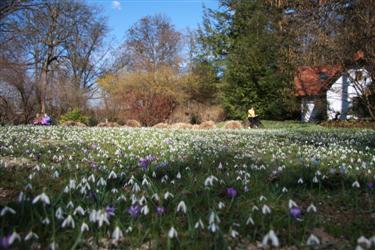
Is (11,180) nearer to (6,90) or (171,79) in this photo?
(6,90)

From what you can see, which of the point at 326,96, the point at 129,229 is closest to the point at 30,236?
the point at 129,229

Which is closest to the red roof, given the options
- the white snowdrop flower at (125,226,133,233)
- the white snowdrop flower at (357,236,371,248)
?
the white snowdrop flower at (357,236,371,248)

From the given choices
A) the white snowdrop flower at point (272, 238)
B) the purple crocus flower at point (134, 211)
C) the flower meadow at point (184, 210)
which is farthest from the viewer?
the purple crocus flower at point (134, 211)

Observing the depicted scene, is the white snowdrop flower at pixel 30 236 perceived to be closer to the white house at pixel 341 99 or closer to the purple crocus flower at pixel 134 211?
the purple crocus flower at pixel 134 211

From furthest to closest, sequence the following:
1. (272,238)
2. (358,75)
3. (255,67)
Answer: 1. (255,67)
2. (358,75)
3. (272,238)

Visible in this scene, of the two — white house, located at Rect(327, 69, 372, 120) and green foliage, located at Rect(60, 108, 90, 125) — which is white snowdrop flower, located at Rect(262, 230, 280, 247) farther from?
white house, located at Rect(327, 69, 372, 120)

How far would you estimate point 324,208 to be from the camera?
3432 millimetres

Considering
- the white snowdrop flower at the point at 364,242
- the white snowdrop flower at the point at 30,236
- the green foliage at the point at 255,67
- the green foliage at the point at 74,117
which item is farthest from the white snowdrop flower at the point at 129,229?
the green foliage at the point at 255,67

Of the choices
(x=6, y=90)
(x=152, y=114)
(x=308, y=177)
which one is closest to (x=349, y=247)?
(x=308, y=177)

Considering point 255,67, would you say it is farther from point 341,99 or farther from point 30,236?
point 30,236

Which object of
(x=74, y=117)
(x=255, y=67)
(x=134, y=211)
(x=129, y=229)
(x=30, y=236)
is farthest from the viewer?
(x=255, y=67)

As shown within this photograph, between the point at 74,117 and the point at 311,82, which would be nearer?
the point at 74,117

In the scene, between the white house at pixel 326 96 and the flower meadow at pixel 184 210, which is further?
the white house at pixel 326 96

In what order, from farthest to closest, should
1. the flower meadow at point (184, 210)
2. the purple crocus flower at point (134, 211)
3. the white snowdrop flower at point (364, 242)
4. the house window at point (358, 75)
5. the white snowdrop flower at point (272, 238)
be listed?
the house window at point (358, 75)
the purple crocus flower at point (134, 211)
the flower meadow at point (184, 210)
the white snowdrop flower at point (364, 242)
the white snowdrop flower at point (272, 238)
